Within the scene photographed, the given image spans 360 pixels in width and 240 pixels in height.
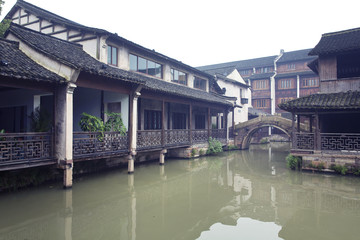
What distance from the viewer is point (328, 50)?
13.4m

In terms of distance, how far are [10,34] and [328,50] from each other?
14.3 metres

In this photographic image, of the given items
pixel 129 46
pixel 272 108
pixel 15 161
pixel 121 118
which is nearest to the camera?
pixel 15 161

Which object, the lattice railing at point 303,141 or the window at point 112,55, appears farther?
the window at point 112,55

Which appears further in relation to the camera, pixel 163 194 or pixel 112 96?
pixel 112 96

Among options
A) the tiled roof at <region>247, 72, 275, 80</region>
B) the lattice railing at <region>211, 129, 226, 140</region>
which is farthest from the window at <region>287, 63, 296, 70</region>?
the lattice railing at <region>211, 129, 226, 140</region>

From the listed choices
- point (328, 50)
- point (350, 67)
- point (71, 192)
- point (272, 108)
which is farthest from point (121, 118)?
point (272, 108)

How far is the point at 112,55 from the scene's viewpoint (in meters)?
13.8

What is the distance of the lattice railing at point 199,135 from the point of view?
17453mm

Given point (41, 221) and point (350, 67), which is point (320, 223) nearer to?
point (41, 221)

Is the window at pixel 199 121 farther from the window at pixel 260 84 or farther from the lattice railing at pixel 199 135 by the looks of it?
the window at pixel 260 84

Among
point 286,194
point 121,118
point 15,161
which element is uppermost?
point 121,118

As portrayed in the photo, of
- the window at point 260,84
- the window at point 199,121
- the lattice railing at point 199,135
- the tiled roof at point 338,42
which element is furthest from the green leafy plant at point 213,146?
the window at point 260,84

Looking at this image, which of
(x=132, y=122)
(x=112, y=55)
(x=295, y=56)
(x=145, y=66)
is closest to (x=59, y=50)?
(x=112, y=55)

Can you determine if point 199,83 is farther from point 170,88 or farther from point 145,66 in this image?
point 170,88
